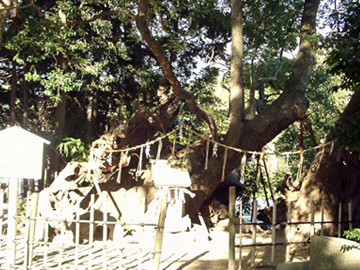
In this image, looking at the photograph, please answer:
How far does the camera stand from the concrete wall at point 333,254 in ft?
13.5

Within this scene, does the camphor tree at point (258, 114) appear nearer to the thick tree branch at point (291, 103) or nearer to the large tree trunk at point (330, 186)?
the thick tree branch at point (291, 103)

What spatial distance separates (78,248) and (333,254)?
10.8 ft

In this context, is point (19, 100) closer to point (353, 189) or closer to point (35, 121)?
point (35, 121)

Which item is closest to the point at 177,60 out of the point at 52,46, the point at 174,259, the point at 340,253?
the point at 52,46

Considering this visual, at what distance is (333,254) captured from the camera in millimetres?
4391

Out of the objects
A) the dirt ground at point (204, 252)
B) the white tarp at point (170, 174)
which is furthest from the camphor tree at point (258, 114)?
the dirt ground at point (204, 252)

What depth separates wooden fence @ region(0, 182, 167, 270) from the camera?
4.92 m

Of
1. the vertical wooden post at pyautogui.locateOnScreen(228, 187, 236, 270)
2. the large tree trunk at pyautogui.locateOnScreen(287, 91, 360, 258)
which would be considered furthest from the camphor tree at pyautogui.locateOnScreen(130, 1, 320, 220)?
the vertical wooden post at pyautogui.locateOnScreen(228, 187, 236, 270)

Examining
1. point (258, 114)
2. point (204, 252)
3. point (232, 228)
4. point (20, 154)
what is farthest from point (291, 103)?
point (20, 154)

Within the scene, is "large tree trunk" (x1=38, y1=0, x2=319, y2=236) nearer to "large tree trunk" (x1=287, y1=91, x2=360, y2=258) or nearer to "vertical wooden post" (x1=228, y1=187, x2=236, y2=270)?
"large tree trunk" (x1=287, y1=91, x2=360, y2=258)

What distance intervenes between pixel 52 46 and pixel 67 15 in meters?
1.29

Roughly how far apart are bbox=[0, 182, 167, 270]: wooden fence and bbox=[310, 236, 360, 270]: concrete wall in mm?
1744

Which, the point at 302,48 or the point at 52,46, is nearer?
the point at 302,48

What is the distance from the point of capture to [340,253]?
4273mm
